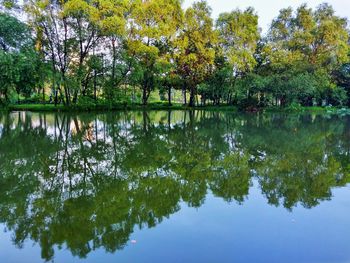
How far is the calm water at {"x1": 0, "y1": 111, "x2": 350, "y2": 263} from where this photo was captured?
3.73 m

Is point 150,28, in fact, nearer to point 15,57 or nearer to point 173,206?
point 15,57

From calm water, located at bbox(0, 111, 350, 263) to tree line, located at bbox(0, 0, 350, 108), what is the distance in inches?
658

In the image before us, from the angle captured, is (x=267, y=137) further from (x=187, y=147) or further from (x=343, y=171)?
(x=343, y=171)

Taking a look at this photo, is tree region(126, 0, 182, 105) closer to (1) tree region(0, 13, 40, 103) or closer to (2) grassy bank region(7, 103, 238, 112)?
(2) grassy bank region(7, 103, 238, 112)

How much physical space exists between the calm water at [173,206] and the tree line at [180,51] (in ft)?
54.8

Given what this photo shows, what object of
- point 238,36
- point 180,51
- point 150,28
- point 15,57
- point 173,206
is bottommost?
point 173,206

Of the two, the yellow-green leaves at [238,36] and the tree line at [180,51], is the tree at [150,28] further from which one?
the yellow-green leaves at [238,36]

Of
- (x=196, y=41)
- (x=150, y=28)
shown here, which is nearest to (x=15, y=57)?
(x=150, y=28)

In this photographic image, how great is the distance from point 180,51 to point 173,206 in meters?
32.7

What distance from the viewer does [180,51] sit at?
36.0 metres

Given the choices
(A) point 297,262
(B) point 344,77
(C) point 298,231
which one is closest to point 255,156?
(C) point 298,231

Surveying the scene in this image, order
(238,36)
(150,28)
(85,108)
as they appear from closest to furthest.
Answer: (85,108)
(150,28)
(238,36)

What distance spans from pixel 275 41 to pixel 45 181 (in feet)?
133

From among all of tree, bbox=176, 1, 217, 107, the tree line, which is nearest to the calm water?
the tree line
